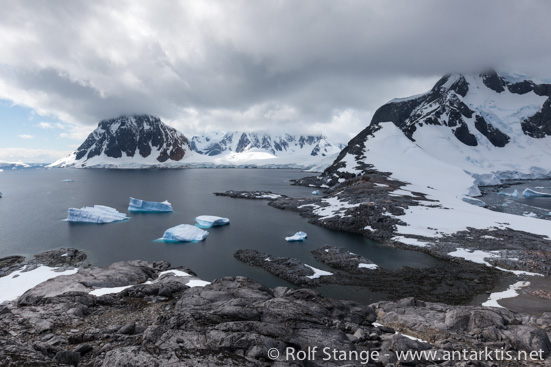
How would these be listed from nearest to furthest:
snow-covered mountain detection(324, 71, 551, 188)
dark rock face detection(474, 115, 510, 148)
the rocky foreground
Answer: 1. the rocky foreground
2. snow-covered mountain detection(324, 71, 551, 188)
3. dark rock face detection(474, 115, 510, 148)

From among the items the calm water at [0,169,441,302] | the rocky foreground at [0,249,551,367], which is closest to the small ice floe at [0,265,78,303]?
the rocky foreground at [0,249,551,367]

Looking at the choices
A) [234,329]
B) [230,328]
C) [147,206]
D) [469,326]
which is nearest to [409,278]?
[469,326]

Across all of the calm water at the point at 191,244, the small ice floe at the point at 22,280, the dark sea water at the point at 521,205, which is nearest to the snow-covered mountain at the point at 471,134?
the dark sea water at the point at 521,205

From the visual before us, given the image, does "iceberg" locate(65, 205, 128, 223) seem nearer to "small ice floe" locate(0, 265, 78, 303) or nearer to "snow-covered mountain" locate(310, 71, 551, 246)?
"small ice floe" locate(0, 265, 78, 303)

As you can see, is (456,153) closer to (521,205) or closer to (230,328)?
(521,205)

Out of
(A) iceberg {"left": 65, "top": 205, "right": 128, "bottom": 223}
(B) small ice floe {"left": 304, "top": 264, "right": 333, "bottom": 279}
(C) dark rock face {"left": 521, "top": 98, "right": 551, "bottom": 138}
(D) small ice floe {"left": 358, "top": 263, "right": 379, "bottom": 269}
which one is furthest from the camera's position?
(C) dark rock face {"left": 521, "top": 98, "right": 551, "bottom": 138}

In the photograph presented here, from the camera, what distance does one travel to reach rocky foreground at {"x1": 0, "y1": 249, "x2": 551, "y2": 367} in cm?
973

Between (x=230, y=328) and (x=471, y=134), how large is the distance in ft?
594

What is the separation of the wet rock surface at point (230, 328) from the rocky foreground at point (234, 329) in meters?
0.04

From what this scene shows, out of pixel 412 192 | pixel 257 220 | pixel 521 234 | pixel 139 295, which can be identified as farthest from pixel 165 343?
Answer: pixel 412 192

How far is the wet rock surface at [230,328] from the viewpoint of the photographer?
959 cm

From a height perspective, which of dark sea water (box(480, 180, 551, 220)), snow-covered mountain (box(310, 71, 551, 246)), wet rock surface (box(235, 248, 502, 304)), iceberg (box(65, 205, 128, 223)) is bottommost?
wet rock surface (box(235, 248, 502, 304))

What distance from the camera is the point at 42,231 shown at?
136 feet

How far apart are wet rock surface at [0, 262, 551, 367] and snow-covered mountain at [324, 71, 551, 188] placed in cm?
7885
